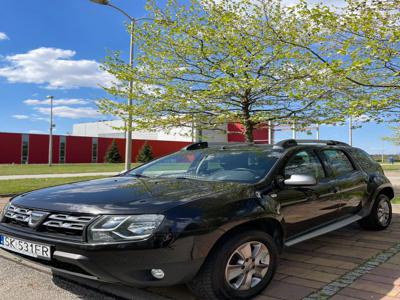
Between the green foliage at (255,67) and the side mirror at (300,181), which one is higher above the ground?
the green foliage at (255,67)

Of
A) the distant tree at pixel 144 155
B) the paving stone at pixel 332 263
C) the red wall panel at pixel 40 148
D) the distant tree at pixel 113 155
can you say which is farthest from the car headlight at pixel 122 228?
the red wall panel at pixel 40 148

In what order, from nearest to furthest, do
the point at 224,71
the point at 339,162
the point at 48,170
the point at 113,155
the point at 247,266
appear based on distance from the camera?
the point at 247,266, the point at 339,162, the point at 224,71, the point at 48,170, the point at 113,155

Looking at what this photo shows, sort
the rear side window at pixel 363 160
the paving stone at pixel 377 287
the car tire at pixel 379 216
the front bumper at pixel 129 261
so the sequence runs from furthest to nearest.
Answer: the car tire at pixel 379 216 → the rear side window at pixel 363 160 → the paving stone at pixel 377 287 → the front bumper at pixel 129 261

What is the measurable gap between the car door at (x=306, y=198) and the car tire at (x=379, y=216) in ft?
5.03

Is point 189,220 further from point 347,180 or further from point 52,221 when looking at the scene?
point 347,180

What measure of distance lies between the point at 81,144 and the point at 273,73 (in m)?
45.7

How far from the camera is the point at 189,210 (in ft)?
10.3

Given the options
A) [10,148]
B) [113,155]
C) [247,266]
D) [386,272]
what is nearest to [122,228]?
[247,266]

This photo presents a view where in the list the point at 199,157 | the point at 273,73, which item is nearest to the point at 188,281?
the point at 199,157

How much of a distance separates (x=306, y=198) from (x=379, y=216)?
252 centimetres

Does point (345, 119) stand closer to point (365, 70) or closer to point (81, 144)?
point (365, 70)

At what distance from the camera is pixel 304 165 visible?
4.79 metres

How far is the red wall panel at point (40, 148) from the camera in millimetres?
48906

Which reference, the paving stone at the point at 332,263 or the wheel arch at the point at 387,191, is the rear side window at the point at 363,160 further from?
the paving stone at the point at 332,263
